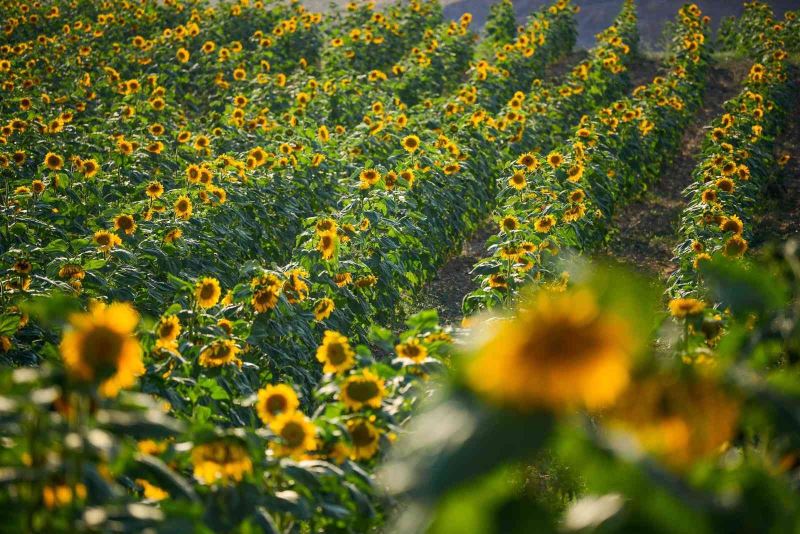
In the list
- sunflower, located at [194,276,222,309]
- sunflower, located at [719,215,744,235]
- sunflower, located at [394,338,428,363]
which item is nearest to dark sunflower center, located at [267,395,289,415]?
sunflower, located at [394,338,428,363]

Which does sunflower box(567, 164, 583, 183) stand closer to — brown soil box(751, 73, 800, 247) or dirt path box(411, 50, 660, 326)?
dirt path box(411, 50, 660, 326)

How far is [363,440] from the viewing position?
1821 millimetres

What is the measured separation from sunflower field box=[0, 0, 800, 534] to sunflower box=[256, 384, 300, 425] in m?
0.01

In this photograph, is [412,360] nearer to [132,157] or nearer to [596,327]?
[596,327]

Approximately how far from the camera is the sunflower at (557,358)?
657mm

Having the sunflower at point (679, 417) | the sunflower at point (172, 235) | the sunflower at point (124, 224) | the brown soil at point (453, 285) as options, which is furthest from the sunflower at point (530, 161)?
the sunflower at point (679, 417)

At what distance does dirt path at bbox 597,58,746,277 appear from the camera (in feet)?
21.8

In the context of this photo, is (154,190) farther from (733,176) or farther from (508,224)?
(733,176)

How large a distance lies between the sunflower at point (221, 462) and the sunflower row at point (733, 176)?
1.90 metres

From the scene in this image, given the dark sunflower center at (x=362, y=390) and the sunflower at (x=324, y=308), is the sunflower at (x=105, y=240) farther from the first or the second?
the dark sunflower center at (x=362, y=390)

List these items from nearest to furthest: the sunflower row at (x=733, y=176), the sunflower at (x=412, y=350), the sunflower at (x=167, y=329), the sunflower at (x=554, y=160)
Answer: the sunflower at (x=412, y=350), the sunflower at (x=167, y=329), the sunflower row at (x=733, y=176), the sunflower at (x=554, y=160)

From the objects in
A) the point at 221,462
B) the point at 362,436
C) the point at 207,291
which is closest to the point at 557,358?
the point at 221,462

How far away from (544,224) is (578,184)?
162cm

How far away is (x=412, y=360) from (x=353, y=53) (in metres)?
10.3
